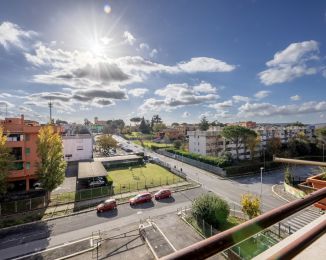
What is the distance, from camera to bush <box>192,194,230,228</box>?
19.0m

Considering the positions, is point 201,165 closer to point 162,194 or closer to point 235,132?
point 235,132

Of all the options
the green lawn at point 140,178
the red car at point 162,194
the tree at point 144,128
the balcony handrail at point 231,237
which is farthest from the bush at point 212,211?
the tree at point 144,128

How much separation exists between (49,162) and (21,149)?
22.7 feet

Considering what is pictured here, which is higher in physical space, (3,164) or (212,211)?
(3,164)

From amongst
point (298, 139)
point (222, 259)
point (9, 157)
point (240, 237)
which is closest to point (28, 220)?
point (9, 157)

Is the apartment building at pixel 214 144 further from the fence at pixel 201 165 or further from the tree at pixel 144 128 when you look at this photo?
the tree at pixel 144 128

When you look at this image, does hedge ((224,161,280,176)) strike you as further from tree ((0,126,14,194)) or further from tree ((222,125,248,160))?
tree ((0,126,14,194))

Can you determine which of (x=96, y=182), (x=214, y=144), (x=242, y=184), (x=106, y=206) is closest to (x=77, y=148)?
(x=96, y=182)

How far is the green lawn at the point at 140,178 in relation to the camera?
32.2 meters

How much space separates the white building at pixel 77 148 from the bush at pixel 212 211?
3820 centimetres

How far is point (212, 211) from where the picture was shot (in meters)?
19.0

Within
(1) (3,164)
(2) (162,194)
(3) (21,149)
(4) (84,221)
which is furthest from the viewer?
(3) (21,149)

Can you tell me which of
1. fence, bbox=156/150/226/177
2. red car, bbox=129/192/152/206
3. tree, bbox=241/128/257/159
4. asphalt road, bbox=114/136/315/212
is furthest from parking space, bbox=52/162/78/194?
tree, bbox=241/128/257/159

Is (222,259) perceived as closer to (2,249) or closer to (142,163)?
(2,249)
